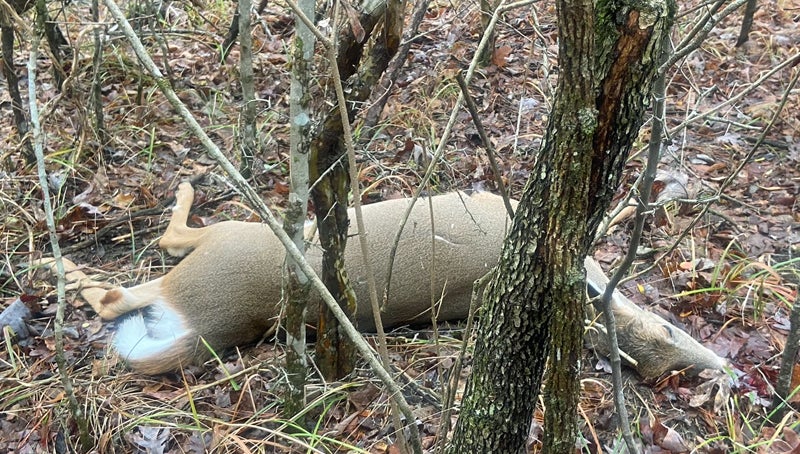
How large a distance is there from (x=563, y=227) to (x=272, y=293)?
2.06m

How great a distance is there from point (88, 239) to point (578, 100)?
3321mm

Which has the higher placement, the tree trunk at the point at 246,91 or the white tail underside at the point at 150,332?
the tree trunk at the point at 246,91

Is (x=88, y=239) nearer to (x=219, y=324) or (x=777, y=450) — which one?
(x=219, y=324)

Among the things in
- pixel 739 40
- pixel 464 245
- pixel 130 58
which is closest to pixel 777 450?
pixel 464 245

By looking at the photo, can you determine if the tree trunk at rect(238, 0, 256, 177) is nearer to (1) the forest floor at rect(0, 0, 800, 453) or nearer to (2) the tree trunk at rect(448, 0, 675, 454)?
(1) the forest floor at rect(0, 0, 800, 453)

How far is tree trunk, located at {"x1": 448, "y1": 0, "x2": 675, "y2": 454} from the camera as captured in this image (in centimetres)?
142

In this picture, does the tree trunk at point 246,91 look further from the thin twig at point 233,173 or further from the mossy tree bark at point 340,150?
the thin twig at point 233,173

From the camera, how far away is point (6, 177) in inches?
164

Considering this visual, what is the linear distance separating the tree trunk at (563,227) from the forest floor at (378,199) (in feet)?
1.11

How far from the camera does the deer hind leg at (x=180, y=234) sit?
377 cm

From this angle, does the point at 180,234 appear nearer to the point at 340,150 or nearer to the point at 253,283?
the point at 253,283

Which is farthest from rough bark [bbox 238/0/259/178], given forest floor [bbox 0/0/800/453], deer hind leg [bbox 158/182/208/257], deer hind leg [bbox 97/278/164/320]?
deer hind leg [bbox 97/278/164/320]

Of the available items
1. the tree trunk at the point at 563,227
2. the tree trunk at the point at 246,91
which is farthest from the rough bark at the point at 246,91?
the tree trunk at the point at 563,227

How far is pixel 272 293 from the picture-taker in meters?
3.38
